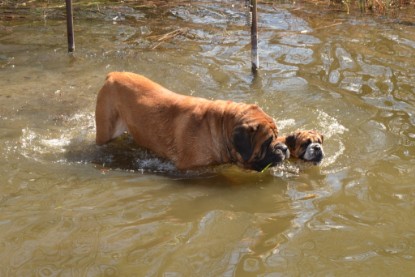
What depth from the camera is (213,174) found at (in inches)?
229

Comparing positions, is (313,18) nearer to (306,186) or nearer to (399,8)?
(399,8)

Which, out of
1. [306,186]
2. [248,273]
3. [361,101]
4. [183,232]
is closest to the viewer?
[248,273]

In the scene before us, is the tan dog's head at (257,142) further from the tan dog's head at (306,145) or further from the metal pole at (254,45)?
the metal pole at (254,45)

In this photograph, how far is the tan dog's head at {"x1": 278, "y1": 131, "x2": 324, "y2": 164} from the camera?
5684mm

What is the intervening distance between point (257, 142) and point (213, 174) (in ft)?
2.22

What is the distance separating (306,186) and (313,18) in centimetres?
867

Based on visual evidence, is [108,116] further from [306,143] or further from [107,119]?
[306,143]

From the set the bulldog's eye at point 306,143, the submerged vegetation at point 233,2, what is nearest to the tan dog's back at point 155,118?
the bulldog's eye at point 306,143

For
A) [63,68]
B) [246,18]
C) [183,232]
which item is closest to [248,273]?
[183,232]

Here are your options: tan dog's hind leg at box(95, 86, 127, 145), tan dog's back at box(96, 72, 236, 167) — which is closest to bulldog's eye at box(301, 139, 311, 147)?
tan dog's back at box(96, 72, 236, 167)

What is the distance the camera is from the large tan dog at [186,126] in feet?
17.9

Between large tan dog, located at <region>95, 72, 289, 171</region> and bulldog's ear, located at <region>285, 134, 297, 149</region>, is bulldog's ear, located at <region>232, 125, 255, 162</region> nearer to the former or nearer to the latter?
large tan dog, located at <region>95, 72, 289, 171</region>

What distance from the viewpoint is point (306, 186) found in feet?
18.1

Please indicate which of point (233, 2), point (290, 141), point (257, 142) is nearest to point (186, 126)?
point (257, 142)
